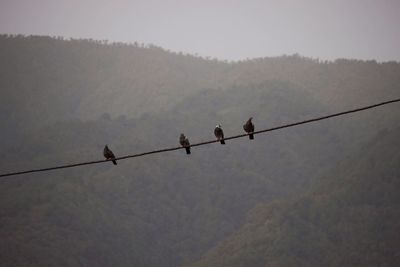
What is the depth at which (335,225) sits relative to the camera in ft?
472

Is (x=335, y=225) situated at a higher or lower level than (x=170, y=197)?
lower

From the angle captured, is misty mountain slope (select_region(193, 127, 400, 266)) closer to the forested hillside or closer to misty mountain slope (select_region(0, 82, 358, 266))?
the forested hillside

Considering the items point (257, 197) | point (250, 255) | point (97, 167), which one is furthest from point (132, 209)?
point (250, 255)

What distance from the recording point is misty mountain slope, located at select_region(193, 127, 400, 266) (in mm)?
130750

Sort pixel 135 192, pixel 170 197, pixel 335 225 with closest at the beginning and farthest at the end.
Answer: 1. pixel 335 225
2. pixel 135 192
3. pixel 170 197

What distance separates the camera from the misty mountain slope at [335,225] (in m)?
131

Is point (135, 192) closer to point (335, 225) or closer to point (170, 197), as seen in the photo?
point (170, 197)

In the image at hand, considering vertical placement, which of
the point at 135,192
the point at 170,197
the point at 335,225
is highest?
the point at 135,192

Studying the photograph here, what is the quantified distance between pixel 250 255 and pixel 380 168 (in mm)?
40801

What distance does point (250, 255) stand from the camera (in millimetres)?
127500

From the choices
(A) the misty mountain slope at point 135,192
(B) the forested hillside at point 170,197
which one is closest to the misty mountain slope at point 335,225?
(B) the forested hillside at point 170,197

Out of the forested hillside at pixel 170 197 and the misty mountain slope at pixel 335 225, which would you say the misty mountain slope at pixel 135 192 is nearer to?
the forested hillside at pixel 170 197

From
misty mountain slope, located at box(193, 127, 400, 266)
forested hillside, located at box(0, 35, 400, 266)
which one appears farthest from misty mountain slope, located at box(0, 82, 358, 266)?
misty mountain slope, located at box(193, 127, 400, 266)

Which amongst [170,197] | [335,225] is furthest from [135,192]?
[335,225]
